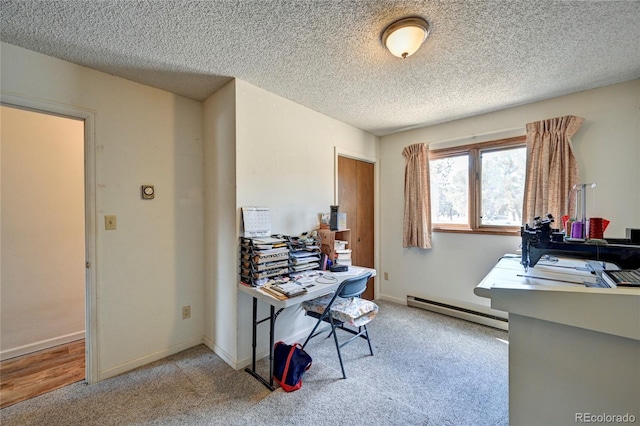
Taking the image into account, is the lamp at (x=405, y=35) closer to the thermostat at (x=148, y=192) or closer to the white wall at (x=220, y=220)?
the white wall at (x=220, y=220)

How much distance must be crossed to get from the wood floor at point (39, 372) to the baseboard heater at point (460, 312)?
3.43 m

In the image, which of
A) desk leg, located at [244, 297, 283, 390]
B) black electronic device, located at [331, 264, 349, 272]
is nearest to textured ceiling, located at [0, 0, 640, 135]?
black electronic device, located at [331, 264, 349, 272]

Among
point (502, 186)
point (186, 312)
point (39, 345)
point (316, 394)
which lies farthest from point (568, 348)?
point (39, 345)

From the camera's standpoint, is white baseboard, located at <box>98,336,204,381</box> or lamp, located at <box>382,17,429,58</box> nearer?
lamp, located at <box>382,17,429,58</box>

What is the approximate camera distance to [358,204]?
11.7ft

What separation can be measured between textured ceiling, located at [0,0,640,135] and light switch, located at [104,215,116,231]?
44.8 inches

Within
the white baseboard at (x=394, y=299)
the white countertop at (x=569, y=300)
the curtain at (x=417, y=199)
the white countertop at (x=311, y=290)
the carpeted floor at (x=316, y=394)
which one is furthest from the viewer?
the white baseboard at (x=394, y=299)

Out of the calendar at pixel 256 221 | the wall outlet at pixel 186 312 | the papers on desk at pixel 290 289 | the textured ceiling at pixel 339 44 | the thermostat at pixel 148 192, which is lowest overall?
the wall outlet at pixel 186 312

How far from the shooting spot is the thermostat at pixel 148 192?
2229 millimetres

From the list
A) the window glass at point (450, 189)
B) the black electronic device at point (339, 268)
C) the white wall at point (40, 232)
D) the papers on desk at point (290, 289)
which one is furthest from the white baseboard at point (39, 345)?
the window glass at point (450, 189)

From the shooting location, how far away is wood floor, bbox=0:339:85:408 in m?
1.86

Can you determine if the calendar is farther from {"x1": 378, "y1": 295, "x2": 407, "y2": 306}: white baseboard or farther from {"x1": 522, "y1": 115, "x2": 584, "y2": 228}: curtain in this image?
{"x1": 522, "y1": 115, "x2": 584, "y2": 228}: curtain

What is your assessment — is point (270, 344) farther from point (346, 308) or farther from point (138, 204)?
point (138, 204)

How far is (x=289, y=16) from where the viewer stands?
1.48 metres
